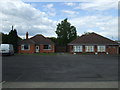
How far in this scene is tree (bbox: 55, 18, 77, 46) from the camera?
6519 cm

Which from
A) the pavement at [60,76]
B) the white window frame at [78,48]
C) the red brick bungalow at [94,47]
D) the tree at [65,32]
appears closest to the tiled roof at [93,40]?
the red brick bungalow at [94,47]

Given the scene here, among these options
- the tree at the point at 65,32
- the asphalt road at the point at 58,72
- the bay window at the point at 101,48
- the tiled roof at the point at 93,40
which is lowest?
the asphalt road at the point at 58,72

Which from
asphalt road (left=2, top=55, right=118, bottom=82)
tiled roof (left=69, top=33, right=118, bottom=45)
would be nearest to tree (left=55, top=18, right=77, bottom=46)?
tiled roof (left=69, top=33, right=118, bottom=45)

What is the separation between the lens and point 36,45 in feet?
161

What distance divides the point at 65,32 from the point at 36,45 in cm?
1907

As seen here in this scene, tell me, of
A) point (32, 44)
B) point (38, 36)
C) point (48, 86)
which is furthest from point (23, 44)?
point (48, 86)

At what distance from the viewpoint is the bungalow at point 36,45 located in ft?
153

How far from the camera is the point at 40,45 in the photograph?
162ft

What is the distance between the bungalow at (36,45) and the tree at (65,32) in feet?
47.1

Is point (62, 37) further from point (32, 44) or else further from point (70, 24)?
point (32, 44)

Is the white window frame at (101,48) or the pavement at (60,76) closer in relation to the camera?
the pavement at (60,76)

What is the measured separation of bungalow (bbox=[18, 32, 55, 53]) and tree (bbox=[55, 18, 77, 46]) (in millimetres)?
14351

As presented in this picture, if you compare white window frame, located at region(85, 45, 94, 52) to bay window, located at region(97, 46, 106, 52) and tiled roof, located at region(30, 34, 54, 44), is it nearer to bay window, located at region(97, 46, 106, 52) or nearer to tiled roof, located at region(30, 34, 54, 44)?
bay window, located at region(97, 46, 106, 52)

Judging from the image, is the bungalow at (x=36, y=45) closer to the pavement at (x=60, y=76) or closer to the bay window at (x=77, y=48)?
the bay window at (x=77, y=48)
